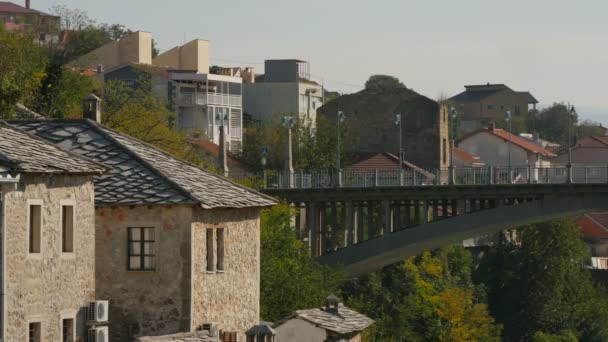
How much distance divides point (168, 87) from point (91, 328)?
345 ft

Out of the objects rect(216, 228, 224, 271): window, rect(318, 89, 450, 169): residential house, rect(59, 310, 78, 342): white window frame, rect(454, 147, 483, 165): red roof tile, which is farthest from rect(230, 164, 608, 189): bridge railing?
rect(454, 147, 483, 165): red roof tile

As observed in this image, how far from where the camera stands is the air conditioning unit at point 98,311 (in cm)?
3484

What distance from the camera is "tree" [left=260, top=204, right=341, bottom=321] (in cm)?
6212

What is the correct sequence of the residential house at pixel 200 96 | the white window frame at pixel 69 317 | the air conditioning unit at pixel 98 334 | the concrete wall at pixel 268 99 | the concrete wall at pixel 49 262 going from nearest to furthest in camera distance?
1. the concrete wall at pixel 49 262
2. the white window frame at pixel 69 317
3. the air conditioning unit at pixel 98 334
4. the residential house at pixel 200 96
5. the concrete wall at pixel 268 99

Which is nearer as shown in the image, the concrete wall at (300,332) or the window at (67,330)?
the window at (67,330)

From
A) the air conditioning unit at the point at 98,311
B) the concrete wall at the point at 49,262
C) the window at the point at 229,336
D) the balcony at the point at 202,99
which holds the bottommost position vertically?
the window at the point at 229,336

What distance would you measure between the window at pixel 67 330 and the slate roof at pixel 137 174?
120 inches

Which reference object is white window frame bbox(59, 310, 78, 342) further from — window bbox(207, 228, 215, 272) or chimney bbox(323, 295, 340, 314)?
chimney bbox(323, 295, 340, 314)

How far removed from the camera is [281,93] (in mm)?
152875

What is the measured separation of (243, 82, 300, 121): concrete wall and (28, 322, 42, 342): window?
117 meters

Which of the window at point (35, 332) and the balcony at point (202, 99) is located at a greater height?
the balcony at point (202, 99)

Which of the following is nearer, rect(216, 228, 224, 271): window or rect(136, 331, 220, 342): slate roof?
rect(136, 331, 220, 342): slate roof

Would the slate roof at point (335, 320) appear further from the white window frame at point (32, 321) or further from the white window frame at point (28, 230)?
the white window frame at point (28, 230)

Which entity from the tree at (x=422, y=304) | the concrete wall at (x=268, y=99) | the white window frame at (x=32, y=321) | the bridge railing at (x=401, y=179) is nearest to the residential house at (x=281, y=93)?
the concrete wall at (x=268, y=99)
